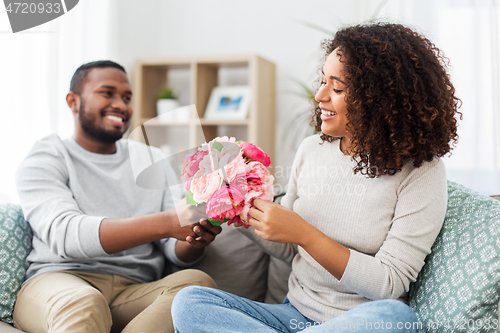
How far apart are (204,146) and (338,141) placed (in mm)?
472

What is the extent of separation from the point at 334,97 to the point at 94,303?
3.07 ft

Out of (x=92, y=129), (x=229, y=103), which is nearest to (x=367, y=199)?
(x=92, y=129)

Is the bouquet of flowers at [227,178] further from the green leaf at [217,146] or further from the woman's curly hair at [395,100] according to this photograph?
the woman's curly hair at [395,100]

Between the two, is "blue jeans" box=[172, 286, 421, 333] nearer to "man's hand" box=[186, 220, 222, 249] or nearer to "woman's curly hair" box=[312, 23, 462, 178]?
"man's hand" box=[186, 220, 222, 249]

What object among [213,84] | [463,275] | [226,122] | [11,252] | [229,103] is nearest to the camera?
[463,275]

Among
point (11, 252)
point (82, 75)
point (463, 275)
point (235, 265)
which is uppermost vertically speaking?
point (82, 75)

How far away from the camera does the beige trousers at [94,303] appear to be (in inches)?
45.0

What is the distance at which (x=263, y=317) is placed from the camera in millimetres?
1137

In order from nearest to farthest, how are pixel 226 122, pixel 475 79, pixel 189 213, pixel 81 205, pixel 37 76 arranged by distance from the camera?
pixel 189 213 < pixel 81 205 < pixel 37 76 < pixel 475 79 < pixel 226 122

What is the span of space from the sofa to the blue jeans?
121 millimetres

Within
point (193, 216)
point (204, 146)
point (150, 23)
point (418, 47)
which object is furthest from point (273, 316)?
point (150, 23)

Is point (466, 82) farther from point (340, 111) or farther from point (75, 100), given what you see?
point (75, 100)

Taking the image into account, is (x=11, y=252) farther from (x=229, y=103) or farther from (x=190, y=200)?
(x=229, y=103)

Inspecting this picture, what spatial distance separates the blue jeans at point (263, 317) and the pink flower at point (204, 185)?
25cm
